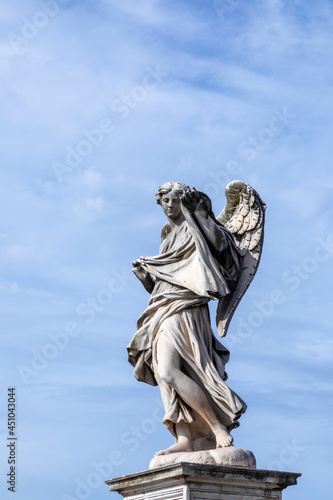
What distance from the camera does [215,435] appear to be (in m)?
13.3

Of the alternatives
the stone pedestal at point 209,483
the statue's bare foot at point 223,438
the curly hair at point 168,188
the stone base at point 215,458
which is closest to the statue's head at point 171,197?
the curly hair at point 168,188

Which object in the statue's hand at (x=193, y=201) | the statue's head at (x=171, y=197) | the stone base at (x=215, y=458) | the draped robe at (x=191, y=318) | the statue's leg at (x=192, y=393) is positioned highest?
the statue's head at (x=171, y=197)

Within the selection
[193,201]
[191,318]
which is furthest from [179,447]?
[193,201]

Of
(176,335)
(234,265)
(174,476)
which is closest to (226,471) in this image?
(174,476)

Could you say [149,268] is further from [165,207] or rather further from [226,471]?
[226,471]

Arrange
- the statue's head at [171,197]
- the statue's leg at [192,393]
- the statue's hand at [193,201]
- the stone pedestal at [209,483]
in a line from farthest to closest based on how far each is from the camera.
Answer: the statue's head at [171,197] → the statue's hand at [193,201] → the statue's leg at [192,393] → the stone pedestal at [209,483]

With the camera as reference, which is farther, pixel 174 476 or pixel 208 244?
pixel 208 244

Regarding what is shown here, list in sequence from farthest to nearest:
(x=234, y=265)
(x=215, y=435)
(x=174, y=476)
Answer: (x=234, y=265) → (x=215, y=435) → (x=174, y=476)

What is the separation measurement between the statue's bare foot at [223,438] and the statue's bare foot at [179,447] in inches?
13.9

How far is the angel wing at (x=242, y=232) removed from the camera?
1427 cm

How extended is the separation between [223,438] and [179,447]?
54cm

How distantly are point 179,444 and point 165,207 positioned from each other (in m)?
3.10

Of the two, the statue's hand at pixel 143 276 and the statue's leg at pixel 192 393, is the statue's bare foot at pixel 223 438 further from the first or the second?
the statue's hand at pixel 143 276

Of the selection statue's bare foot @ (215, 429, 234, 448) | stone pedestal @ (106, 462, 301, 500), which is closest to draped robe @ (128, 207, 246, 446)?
statue's bare foot @ (215, 429, 234, 448)
